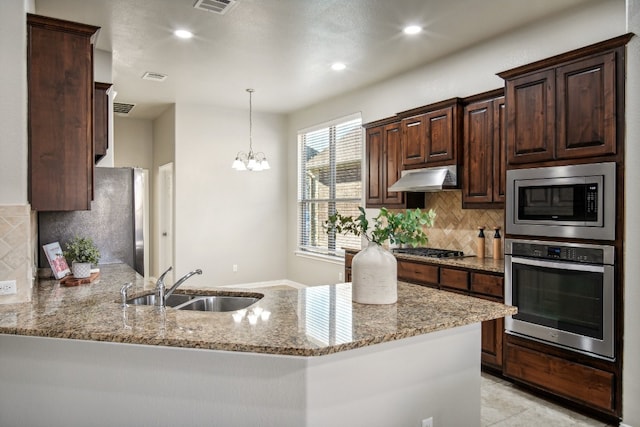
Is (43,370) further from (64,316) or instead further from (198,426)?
(198,426)

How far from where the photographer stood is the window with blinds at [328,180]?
20.2 feet

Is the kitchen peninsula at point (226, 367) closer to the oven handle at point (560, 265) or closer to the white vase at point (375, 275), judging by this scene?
the white vase at point (375, 275)

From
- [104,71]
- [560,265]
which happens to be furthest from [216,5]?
[560,265]

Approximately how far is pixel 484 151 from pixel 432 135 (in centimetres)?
60

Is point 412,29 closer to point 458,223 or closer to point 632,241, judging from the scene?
point 458,223

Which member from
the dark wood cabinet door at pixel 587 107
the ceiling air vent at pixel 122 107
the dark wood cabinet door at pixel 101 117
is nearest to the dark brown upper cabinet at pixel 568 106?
the dark wood cabinet door at pixel 587 107

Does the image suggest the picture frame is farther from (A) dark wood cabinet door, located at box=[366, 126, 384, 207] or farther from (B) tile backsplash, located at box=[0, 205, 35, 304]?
(A) dark wood cabinet door, located at box=[366, 126, 384, 207]

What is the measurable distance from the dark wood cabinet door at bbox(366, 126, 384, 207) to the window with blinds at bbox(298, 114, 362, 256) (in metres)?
0.66

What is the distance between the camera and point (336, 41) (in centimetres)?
413

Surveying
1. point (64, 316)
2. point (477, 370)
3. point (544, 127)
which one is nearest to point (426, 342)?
point (477, 370)

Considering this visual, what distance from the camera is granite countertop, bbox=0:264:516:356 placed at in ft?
5.11

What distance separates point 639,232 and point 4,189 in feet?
11.4

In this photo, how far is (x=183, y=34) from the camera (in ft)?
13.0

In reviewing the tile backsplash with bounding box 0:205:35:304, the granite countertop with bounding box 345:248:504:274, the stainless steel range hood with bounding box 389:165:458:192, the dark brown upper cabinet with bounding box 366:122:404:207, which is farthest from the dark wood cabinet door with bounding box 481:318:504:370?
the tile backsplash with bounding box 0:205:35:304
